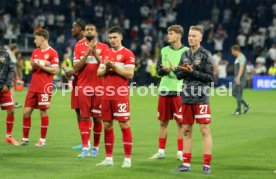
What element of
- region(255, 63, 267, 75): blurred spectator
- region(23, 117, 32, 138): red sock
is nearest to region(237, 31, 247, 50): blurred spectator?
region(255, 63, 267, 75): blurred spectator

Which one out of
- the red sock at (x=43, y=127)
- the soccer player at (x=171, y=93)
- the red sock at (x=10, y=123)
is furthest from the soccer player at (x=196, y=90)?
the red sock at (x=10, y=123)

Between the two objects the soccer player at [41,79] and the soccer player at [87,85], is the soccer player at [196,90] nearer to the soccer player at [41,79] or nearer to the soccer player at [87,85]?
the soccer player at [87,85]

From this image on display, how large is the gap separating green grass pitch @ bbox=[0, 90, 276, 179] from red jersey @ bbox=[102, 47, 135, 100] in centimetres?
126

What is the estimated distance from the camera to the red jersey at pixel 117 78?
43.6 ft

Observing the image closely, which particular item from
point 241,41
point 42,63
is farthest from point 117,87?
point 241,41

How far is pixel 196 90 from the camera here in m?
12.9

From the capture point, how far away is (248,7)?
170ft

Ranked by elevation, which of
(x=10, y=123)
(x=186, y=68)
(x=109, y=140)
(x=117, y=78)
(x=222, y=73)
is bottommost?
(x=109, y=140)

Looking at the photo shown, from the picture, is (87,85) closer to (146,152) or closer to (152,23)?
(146,152)

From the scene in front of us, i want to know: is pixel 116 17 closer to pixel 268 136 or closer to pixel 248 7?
pixel 248 7

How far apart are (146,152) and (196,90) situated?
10.4ft

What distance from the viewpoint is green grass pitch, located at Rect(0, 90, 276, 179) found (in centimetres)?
1284

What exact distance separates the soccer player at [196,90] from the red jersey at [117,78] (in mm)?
903

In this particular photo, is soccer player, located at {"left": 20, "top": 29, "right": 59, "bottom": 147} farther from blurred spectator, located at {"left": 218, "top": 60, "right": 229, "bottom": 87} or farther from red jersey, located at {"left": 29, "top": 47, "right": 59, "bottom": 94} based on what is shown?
blurred spectator, located at {"left": 218, "top": 60, "right": 229, "bottom": 87}
